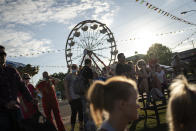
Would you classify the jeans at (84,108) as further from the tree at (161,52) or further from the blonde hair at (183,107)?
the tree at (161,52)

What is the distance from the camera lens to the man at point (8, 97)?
2.81 metres

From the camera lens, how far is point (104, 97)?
1.89 meters

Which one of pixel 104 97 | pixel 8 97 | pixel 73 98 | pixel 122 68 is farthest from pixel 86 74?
pixel 104 97

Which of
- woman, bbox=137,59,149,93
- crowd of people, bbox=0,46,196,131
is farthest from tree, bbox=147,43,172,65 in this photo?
crowd of people, bbox=0,46,196,131

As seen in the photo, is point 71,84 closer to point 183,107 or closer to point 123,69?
point 123,69

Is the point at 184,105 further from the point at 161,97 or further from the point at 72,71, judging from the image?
the point at 72,71

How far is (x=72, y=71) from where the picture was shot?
19.4ft

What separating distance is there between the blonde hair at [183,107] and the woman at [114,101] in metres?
0.58

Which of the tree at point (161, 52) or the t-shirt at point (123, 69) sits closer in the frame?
the t-shirt at point (123, 69)

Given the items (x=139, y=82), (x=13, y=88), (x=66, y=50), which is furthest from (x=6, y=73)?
(x=66, y=50)

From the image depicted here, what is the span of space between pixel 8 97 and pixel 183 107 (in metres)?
2.62

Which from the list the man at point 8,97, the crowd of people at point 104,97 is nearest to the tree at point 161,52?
the crowd of people at point 104,97

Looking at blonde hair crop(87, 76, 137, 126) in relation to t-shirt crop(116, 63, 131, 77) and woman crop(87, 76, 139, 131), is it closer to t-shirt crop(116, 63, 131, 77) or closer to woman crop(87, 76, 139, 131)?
woman crop(87, 76, 139, 131)

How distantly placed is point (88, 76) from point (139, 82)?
75.3 inches
